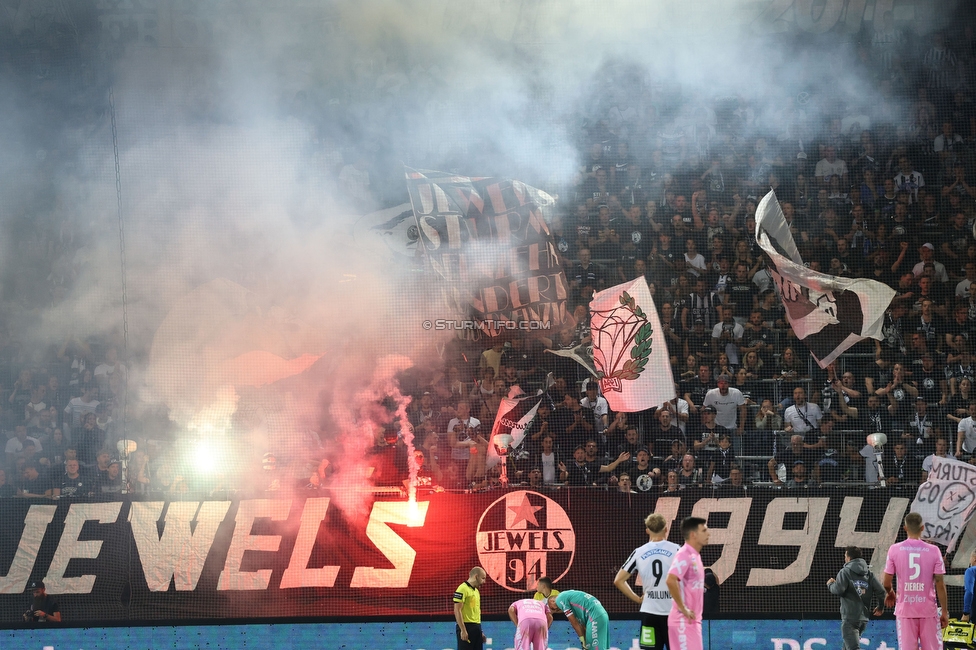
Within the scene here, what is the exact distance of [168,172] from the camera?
407 inches

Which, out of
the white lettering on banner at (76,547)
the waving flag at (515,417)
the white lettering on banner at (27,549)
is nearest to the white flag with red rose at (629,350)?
the waving flag at (515,417)

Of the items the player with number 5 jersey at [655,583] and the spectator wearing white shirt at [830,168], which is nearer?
the player with number 5 jersey at [655,583]

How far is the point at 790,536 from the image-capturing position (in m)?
8.61

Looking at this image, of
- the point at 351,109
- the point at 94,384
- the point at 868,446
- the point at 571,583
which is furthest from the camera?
the point at 351,109

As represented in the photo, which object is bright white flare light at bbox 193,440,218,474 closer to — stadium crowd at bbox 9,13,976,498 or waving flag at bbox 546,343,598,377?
stadium crowd at bbox 9,13,976,498

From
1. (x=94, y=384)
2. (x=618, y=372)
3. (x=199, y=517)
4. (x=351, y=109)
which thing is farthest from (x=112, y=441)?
(x=618, y=372)

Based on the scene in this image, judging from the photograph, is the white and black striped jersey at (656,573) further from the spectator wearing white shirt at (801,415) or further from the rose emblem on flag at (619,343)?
the spectator wearing white shirt at (801,415)

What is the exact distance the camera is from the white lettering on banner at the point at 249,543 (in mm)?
8742

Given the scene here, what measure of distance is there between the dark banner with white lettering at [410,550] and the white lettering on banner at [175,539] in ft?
0.04

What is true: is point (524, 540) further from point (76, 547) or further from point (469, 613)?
point (76, 547)

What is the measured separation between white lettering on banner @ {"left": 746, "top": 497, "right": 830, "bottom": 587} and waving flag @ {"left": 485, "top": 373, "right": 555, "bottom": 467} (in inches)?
97.5

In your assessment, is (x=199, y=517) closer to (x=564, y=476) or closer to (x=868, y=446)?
(x=564, y=476)

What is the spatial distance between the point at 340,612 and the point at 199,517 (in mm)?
1588

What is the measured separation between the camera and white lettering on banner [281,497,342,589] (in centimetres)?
872
